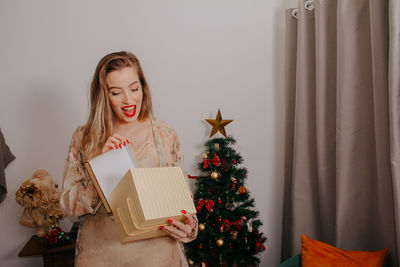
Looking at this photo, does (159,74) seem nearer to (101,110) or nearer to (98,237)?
(101,110)

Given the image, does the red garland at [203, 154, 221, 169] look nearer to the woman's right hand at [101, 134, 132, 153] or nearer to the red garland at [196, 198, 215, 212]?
the red garland at [196, 198, 215, 212]

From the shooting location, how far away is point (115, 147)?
114 cm

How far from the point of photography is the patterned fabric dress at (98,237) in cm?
113

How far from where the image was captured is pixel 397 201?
1.21 metres

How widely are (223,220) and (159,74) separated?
43.4 inches

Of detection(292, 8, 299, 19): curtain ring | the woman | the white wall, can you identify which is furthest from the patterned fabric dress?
detection(292, 8, 299, 19): curtain ring

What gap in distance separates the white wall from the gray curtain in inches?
11.7

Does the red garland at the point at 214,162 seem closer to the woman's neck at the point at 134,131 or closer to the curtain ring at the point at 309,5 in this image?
the woman's neck at the point at 134,131

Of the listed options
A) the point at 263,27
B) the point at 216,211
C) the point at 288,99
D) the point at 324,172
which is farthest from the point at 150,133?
the point at 263,27

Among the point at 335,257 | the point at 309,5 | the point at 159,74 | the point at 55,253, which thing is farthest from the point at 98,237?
the point at 309,5

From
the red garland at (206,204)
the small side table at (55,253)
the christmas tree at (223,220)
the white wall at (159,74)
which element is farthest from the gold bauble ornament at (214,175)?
the small side table at (55,253)

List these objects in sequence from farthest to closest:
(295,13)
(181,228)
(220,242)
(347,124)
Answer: (295,13)
(220,242)
(347,124)
(181,228)

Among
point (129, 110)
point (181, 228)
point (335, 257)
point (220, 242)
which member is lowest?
point (220, 242)

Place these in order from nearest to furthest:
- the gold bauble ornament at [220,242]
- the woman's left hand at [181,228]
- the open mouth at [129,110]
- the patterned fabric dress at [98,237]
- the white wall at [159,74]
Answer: the woman's left hand at [181,228] < the patterned fabric dress at [98,237] < the open mouth at [129,110] < the gold bauble ornament at [220,242] < the white wall at [159,74]
